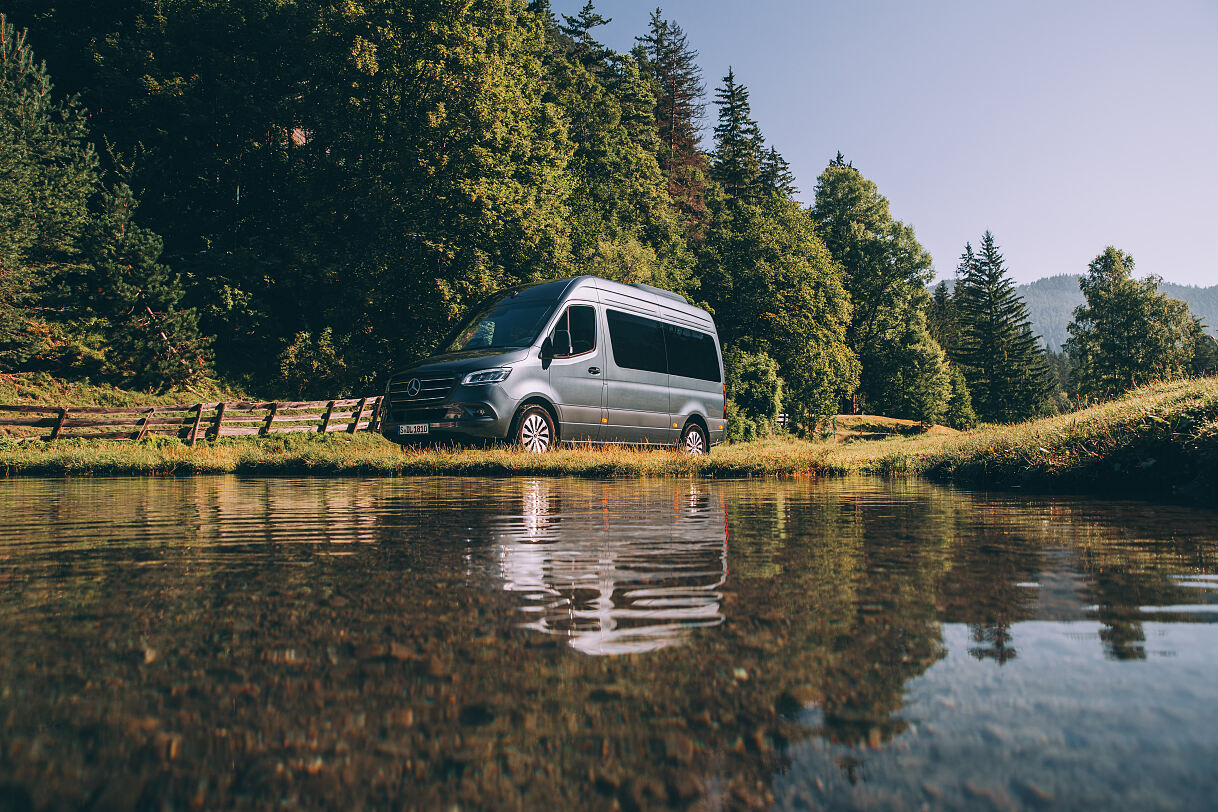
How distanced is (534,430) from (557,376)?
38.5 inches

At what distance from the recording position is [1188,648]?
5.46ft

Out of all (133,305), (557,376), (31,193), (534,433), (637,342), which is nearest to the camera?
(534,433)

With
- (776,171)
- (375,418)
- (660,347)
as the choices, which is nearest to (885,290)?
Result: (776,171)

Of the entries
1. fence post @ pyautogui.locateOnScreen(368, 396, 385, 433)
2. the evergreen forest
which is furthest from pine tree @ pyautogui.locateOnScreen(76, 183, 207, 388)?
fence post @ pyautogui.locateOnScreen(368, 396, 385, 433)

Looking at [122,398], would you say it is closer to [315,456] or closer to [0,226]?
[0,226]

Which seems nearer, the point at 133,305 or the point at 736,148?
the point at 133,305

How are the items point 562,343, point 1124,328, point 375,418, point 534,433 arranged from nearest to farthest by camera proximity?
point 534,433, point 562,343, point 375,418, point 1124,328


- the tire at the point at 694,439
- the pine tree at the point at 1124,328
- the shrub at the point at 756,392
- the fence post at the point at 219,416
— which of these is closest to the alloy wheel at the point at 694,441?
the tire at the point at 694,439

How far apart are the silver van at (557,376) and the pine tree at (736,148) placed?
124ft

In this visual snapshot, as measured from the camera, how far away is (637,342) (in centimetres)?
1440

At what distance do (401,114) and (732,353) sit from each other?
18.0 m

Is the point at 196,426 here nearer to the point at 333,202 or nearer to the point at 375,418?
the point at 375,418

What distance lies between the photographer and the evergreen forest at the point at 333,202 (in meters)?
27.9

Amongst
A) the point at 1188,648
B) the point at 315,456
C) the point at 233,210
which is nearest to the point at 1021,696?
the point at 1188,648
